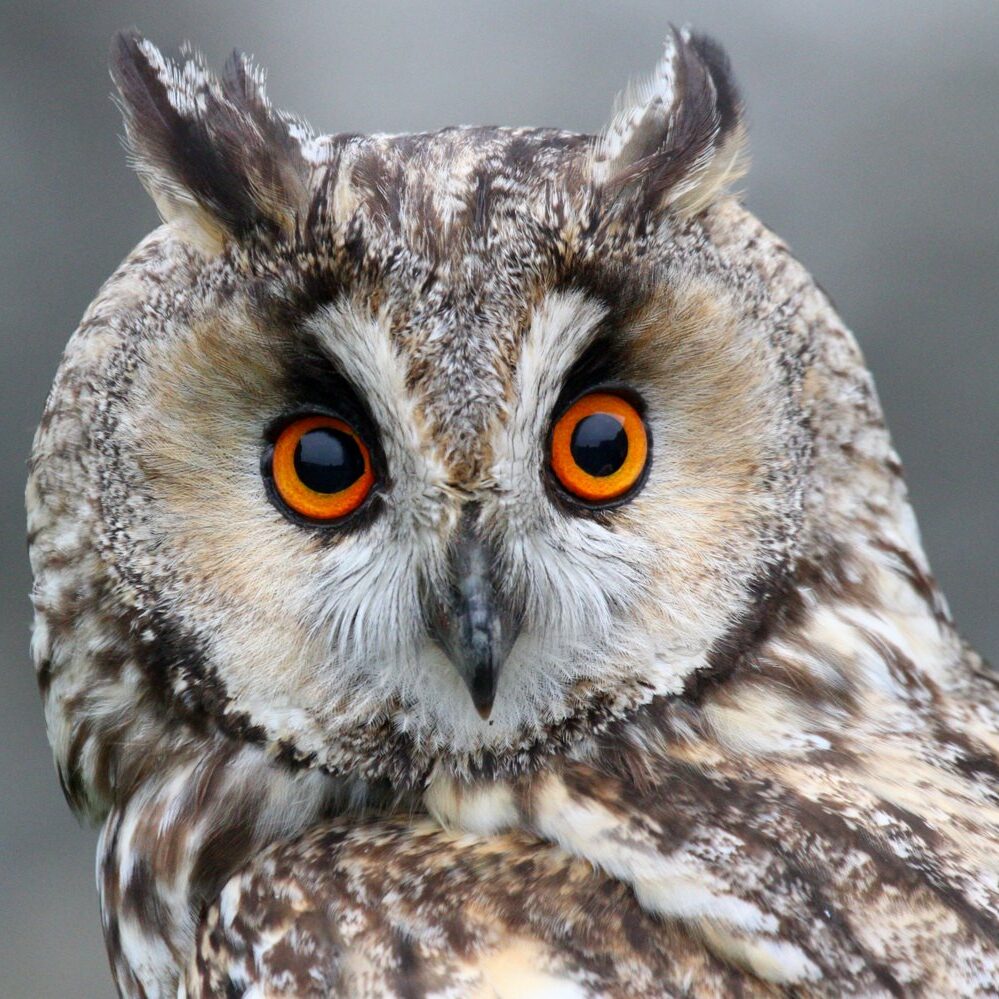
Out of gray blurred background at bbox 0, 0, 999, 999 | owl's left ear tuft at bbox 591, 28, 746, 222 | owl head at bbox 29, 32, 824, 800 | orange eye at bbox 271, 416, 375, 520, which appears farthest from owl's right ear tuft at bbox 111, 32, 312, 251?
gray blurred background at bbox 0, 0, 999, 999

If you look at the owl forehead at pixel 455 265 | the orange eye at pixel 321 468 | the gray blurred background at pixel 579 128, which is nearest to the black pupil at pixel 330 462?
the orange eye at pixel 321 468

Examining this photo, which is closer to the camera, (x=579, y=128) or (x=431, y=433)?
(x=431, y=433)

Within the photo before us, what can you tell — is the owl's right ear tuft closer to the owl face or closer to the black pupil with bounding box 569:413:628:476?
the owl face

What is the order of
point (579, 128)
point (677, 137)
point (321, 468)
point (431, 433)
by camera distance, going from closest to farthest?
1. point (431, 433)
2. point (321, 468)
3. point (677, 137)
4. point (579, 128)

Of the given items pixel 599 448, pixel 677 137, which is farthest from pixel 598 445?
pixel 677 137

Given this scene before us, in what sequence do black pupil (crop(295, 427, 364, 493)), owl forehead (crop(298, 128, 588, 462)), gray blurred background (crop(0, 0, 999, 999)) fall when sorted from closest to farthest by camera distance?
1. owl forehead (crop(298, 128, 588, 462))
2. black pupil (crop(295, 427, 364, 493))
3. gray blurred background (crop(0, 0, 999, 999))

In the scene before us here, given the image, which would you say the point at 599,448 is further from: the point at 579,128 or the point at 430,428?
the point at 579,128

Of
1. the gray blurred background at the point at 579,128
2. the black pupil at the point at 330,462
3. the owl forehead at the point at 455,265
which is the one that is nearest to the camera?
the owl forehead at the point at 455,265

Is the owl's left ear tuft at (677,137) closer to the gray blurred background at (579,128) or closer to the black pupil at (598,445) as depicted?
the black pupil at (598,445)
